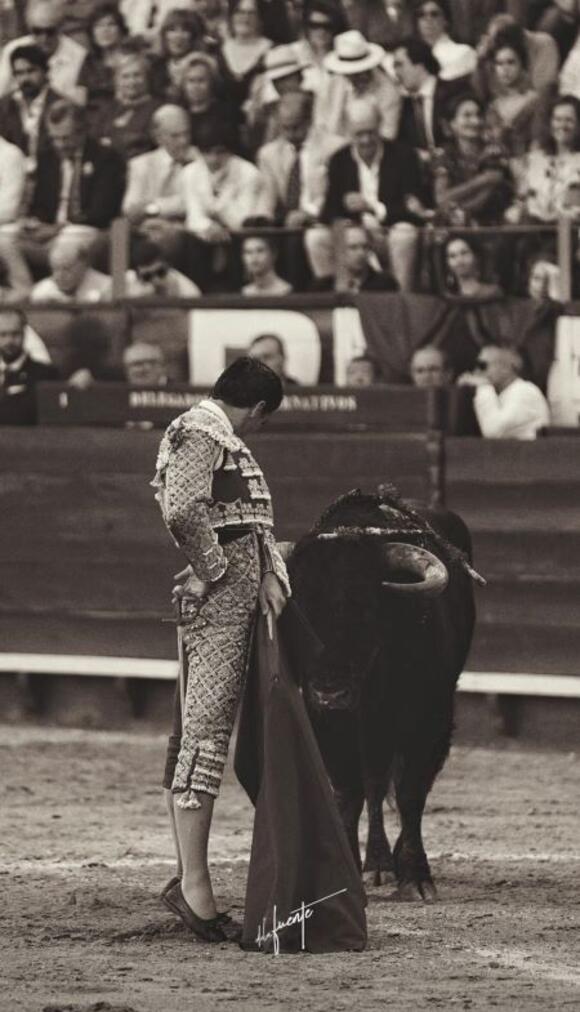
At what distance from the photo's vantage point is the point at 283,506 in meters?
10.3

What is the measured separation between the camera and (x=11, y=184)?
452 inches

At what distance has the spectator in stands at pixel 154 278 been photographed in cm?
1073

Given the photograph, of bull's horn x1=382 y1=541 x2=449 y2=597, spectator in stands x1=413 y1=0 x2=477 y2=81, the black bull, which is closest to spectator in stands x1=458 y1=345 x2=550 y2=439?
spectator in stands x1=413 y1=0 x2=477 y2=81

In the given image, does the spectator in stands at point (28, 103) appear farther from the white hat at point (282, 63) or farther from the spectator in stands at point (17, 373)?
the spectator in stands at point (17, 373)

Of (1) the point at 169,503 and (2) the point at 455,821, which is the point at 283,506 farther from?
(1) the point at 169,503

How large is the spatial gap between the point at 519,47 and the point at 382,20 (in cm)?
90

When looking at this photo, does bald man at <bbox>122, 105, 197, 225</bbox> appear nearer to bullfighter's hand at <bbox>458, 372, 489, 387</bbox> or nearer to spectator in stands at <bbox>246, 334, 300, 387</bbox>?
spectator in stands at <bbox>246, 334, 300, 387</bbox>

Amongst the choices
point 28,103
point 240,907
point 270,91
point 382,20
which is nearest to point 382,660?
point 240,907

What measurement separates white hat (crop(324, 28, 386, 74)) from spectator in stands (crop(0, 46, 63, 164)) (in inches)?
63.2

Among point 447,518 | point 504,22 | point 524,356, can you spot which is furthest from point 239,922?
point 504,22

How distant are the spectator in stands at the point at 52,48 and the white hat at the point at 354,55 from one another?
1782 millimetres

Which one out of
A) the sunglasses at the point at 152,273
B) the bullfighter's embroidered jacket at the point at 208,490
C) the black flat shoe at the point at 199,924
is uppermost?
the sunglasses at the point at 152,273

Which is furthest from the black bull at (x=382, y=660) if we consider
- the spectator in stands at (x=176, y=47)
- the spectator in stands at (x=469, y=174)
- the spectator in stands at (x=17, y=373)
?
the spectator in stands at (x=176, y=47)

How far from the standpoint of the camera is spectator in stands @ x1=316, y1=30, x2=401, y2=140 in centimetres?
1048
